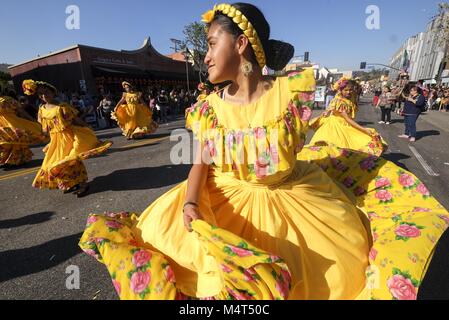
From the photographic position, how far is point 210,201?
1.70 m

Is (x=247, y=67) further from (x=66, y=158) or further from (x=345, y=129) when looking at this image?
(x=66, y=158)

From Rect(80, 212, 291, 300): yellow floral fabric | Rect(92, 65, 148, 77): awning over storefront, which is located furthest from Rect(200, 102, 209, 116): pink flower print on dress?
Rect(92, 65, 148, 77): awning over storefront

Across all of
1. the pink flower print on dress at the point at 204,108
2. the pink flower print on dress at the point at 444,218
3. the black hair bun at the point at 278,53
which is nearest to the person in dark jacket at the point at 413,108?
the pink flower print on dress at the point at 444,218

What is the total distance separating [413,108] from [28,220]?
34.0 feet

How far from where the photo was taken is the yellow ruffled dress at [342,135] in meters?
4.29

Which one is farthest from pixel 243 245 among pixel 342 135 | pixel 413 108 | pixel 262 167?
pixel 413 108

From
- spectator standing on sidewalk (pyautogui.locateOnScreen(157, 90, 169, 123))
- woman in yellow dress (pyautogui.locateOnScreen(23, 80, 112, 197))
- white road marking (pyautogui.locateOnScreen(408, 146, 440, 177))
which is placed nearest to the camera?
woman in yellow dress (pyautogui.locateOnScreen(23, 80, 112, 197))

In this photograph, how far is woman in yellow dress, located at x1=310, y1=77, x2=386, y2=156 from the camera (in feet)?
14.0

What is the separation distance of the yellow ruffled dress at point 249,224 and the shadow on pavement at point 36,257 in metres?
1.60

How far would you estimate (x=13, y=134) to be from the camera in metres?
6.50

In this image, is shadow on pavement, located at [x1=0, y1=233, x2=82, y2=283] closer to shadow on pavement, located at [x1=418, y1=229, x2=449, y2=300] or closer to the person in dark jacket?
shadow on pavement, located at [x1=418, y1=229, x2=449, y2=300]

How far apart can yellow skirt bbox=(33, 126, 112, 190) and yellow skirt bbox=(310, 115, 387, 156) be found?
397 centimetres

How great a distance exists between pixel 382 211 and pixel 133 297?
64.6 inches
